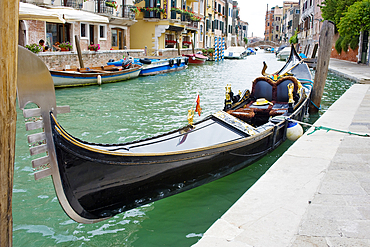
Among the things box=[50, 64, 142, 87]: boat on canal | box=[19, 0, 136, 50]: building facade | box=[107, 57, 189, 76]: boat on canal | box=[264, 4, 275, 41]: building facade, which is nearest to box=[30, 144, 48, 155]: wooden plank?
box=[50, 64, 142, 87]: boat on canal

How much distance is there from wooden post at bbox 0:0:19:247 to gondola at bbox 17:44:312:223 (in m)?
0.26

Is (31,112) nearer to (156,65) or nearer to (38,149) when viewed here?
(38,149)

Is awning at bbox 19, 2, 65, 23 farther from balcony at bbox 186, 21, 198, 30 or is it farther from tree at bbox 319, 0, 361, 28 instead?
balcony at bbox 186, 21, 198, 30

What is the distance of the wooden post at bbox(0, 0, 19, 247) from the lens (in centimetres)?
159

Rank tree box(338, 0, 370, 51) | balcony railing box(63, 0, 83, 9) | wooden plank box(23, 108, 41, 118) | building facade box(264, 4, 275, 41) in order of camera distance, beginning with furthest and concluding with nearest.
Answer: building facade box(264, 4, 275, 41), tree box(338, 0, 370, 51), balcony railing box(63, 0, 83, 9), wooden plank box(23, 108, 41, 118)

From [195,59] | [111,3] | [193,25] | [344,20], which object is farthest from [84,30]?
[193,25]

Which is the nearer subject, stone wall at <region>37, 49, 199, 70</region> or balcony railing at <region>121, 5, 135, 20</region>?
stone wall at <region>37, 49, 199, 70</region>

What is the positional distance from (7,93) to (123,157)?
48.1 inches

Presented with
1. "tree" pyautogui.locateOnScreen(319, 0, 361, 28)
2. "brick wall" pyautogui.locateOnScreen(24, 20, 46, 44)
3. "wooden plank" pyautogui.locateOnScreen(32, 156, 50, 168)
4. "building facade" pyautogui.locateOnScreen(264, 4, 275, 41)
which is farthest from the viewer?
"building facade" pyautogui.locateOnScreen(264, 4, 275, 41)

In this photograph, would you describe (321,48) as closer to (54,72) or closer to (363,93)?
(363,93)

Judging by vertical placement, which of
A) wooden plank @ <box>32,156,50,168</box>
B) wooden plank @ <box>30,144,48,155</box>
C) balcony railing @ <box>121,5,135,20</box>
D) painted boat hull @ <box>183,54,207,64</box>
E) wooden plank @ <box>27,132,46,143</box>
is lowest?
wooden plank @ <box>32,156,50,168</box>

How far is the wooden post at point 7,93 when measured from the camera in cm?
159

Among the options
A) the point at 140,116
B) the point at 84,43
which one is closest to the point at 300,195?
the point at 140,116

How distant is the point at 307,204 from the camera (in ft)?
8.41
